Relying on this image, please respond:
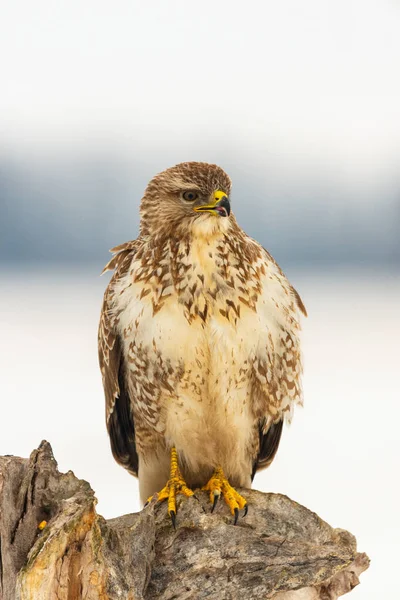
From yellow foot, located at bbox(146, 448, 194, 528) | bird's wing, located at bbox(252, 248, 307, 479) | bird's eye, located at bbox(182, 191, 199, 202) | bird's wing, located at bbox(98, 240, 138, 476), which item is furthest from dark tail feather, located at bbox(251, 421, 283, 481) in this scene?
bird's eye, located at bbox(182, 191, 199, 202)

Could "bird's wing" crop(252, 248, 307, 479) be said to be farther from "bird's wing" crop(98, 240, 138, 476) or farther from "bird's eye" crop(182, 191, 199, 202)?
"bird's wing" crop(98, 240, 138, 476)

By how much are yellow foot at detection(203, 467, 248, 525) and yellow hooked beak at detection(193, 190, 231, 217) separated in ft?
4.05

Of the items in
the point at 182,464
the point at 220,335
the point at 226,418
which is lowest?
the point at 182,464

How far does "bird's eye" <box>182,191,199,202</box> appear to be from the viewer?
147 inches

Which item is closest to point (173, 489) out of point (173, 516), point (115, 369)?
point (173, 516)

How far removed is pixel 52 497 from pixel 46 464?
12 cm

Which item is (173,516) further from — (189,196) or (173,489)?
(189,196)

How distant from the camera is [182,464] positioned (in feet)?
13.7

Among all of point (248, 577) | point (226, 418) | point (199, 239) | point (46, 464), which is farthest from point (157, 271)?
point (248, 577)

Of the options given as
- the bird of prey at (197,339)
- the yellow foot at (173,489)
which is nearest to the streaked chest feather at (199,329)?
the bird of prey at (197,339)

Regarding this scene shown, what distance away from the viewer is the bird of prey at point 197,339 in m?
3.77

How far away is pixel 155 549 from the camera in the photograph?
362cm

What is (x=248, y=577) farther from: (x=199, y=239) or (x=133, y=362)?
(x=199, y=239)

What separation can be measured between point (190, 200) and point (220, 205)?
16 cm
